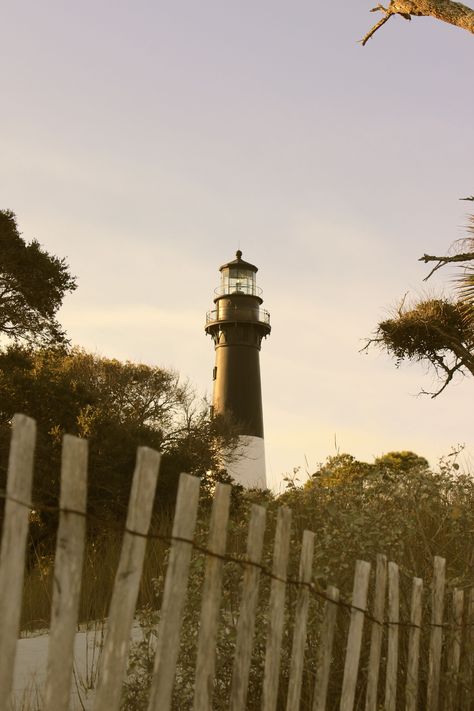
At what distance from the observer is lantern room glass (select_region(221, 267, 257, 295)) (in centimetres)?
3322

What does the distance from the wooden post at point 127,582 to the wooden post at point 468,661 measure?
321 cm

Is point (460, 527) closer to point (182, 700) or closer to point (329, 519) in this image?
point (329, 519)

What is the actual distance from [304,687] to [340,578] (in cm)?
77

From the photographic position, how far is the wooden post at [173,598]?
8.57 feet

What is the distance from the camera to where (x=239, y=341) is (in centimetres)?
3278

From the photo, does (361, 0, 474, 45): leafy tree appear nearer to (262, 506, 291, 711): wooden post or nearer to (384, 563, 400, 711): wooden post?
(384, 563, 400, 711): wooden post

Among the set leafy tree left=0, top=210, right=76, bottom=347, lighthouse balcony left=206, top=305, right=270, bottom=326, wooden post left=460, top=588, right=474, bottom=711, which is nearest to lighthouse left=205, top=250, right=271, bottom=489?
lighthouse balcony left=206, top=305, right=270, bottom=326

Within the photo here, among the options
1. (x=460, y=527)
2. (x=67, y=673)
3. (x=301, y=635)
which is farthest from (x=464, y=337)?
(x=67, y=673)

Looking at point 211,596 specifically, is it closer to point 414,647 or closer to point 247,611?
Result: point 247,611

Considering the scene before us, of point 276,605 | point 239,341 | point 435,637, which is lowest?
point 435,637

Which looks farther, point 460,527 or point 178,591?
point 460,527

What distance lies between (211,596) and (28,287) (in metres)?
14.0

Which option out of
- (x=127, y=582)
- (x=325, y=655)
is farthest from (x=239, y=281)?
(x=127, y=582)

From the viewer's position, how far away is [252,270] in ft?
110
